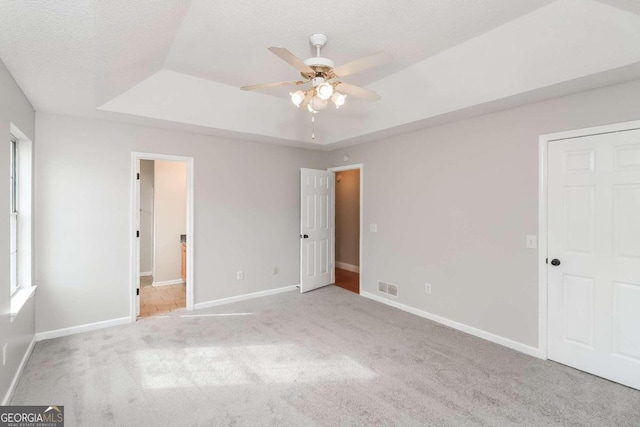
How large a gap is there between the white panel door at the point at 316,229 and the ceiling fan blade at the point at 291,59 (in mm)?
2781

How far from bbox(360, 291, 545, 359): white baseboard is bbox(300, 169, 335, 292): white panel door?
1.07 meters

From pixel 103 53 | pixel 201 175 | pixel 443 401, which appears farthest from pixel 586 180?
pixel 201 175

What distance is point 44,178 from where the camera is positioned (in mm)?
3289

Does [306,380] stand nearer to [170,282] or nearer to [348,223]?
[170,282]

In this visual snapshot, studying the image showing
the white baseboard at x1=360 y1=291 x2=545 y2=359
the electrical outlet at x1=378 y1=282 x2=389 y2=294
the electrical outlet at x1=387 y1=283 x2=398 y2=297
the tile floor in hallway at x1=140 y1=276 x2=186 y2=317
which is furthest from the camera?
the electrical outlet at x1=378 y1=282 x2=389 y2=294

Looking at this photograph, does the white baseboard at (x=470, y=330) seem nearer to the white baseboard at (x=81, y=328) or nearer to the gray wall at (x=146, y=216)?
the white baseboard at (x=81, y=328)

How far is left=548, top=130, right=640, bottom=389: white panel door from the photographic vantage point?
244 cm

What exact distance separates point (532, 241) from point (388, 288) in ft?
6.55

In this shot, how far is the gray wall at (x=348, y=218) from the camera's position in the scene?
6.83m

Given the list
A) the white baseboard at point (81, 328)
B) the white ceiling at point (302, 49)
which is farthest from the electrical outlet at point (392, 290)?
the white baseboard at point (81, 328)

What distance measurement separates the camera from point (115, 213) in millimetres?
3688

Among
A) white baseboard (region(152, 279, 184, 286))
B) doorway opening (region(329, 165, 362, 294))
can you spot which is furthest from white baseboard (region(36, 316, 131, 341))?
doorway opening (region(329, 165, 362, 294))

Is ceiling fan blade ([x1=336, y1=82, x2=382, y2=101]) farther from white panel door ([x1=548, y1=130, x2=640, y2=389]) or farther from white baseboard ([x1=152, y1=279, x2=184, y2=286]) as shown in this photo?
white baseboard ([x1=152, y1=279, x2=184, y2=286])

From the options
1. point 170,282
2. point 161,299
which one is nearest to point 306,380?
point 161,299
